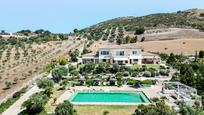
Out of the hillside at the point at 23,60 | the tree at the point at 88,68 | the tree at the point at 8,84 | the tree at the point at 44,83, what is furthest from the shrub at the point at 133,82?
the tree at the point at 8,84

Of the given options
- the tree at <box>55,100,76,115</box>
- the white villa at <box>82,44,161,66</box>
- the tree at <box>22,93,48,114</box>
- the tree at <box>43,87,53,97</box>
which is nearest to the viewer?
the tree at <box>55,100,76,115</box>

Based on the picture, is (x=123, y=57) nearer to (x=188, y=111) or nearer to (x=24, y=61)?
(x=24, y=61)

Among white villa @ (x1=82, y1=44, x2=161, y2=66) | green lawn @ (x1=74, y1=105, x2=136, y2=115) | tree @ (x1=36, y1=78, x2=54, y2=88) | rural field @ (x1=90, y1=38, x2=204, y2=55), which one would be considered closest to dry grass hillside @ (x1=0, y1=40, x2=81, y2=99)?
tree @ (x1=36, y1=78, x2=54, y2=88)

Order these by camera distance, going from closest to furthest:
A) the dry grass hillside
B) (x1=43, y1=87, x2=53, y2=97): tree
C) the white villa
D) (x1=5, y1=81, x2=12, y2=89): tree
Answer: (x1=43, y1=87, x2=53, y2=97): tree, (x1=5, y1=81, x2=12, y2=89): tree, the dry grass hillside, the white villa

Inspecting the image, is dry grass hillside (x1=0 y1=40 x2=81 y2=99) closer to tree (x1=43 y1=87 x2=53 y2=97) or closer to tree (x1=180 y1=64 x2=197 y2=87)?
tree (x1=43 y1=87 x2=53 y2=97)

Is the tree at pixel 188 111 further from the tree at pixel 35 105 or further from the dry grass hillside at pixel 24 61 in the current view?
the dry grass hillside at pixel 24 61

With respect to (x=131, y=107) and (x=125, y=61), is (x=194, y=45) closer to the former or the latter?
(x=125, y=61)
